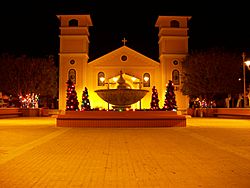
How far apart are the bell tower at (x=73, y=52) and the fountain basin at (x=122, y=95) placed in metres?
28.7

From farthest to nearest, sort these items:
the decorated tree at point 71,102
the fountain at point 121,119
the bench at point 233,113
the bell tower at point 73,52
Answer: the bell tower at point 73,52
the bench at point 233,113
the decorated tree at point 71,102
the fountain at point 121,119

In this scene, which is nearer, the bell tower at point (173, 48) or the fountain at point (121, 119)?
the fountain at point (121, 119)

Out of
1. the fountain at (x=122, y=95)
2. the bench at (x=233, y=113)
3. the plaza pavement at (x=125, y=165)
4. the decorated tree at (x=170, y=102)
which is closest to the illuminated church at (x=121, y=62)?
the bench at (x=233, y=113)

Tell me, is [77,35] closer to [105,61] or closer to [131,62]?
[105,61]

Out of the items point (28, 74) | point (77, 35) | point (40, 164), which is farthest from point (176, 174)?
point (77, 35)

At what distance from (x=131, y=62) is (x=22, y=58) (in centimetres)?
1510

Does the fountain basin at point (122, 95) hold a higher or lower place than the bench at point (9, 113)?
higher

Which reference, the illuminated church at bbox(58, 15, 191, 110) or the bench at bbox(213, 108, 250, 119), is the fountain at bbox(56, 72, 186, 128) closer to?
the bench at bbox(213, 108, 250, 119)

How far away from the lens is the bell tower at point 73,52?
5125 cm

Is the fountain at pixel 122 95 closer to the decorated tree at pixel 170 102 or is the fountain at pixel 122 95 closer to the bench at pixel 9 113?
the decorated tree at pixel 170 102


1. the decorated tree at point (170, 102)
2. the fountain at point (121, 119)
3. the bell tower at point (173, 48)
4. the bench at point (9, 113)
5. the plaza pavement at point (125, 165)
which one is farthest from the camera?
the bell tower at point (173, 48)

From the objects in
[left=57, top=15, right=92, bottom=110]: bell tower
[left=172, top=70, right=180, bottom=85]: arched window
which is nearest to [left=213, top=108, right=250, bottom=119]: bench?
[left=172, top=70, right=180, bottom=85]: arched window

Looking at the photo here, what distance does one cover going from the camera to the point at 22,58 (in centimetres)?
4834

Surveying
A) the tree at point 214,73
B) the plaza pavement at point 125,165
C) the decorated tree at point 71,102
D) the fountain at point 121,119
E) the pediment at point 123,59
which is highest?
the pediment at point 123,59
